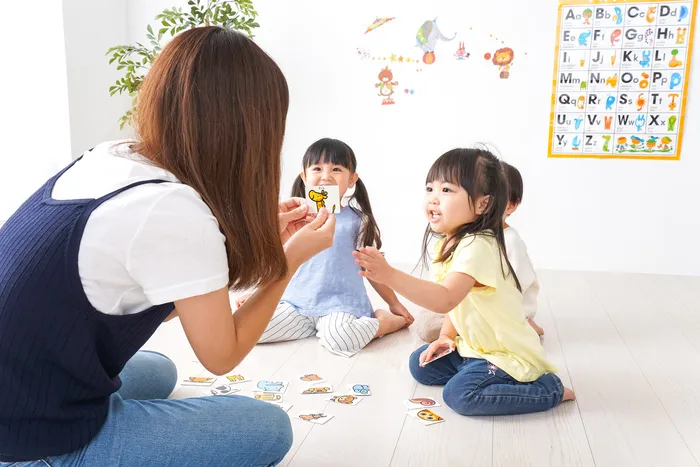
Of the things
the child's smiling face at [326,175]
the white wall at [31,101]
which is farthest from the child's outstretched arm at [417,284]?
the white wall at [31,101]

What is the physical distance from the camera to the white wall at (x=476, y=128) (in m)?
3.64

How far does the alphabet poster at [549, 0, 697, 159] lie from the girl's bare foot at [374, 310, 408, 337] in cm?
178

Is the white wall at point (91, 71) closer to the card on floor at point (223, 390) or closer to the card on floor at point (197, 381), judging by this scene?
the card on floor at point (197, 381)

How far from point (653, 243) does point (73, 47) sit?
350 centimetres

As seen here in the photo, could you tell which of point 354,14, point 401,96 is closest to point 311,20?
point 354,14

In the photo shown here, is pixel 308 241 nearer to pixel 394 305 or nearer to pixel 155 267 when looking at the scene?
pixel 155 267

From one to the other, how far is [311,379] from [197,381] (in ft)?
1.17

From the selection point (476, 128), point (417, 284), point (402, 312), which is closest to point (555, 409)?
point (417, 284)

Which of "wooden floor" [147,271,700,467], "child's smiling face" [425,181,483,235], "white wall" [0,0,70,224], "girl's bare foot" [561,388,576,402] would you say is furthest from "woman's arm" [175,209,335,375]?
"white wall" [0,0,70,224]

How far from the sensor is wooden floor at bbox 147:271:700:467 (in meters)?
1.58

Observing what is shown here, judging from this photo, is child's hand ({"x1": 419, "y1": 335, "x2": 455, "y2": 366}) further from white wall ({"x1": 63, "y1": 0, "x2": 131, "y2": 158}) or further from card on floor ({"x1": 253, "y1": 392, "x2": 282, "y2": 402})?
white wall ({"x1": 63, "y1": 0, "x2": 131, "y2": 158})

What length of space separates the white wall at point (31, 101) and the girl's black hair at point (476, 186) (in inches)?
99.7

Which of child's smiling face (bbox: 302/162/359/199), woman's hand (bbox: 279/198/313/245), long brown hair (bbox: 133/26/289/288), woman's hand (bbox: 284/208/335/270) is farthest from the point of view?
child's smiling face (bbox: 302/162/359/199)

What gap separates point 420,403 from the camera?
6.10 ft
